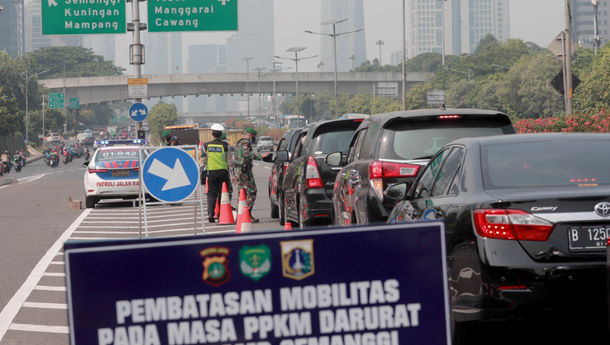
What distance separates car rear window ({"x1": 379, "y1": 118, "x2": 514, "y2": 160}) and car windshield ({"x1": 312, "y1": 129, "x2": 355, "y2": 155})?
433 centimetres

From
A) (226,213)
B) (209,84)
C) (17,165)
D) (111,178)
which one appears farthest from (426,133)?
(209,84)

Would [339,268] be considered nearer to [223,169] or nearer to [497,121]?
[497,121]

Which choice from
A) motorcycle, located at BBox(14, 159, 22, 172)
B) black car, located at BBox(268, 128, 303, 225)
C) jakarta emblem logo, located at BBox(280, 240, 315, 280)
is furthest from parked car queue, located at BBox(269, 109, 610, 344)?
motorcycle, located at BBox(14, 159, 22, 172)

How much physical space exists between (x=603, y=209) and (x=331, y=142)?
8553mm

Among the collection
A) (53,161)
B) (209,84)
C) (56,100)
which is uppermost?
(209,84)

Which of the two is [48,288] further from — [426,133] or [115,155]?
[115,155]

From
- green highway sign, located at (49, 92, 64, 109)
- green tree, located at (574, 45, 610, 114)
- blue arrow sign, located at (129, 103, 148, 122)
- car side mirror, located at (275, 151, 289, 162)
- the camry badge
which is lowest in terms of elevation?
the camry badge

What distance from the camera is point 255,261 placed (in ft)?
13.6

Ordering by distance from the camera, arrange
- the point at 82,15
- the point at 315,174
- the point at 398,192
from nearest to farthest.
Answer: the point at 398,192 → the point at 315,174 → the point at 82,15

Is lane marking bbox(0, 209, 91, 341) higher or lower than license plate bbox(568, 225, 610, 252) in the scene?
lower

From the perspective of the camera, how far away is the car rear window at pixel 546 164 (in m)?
6.57

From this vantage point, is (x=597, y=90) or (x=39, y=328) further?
(x=597, y=90)

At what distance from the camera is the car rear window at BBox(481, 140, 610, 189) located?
6571mm

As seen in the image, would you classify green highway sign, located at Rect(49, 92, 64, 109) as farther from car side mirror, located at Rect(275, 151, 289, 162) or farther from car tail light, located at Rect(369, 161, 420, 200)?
car tail light, located at Rect(369, 161, 420, 200)
